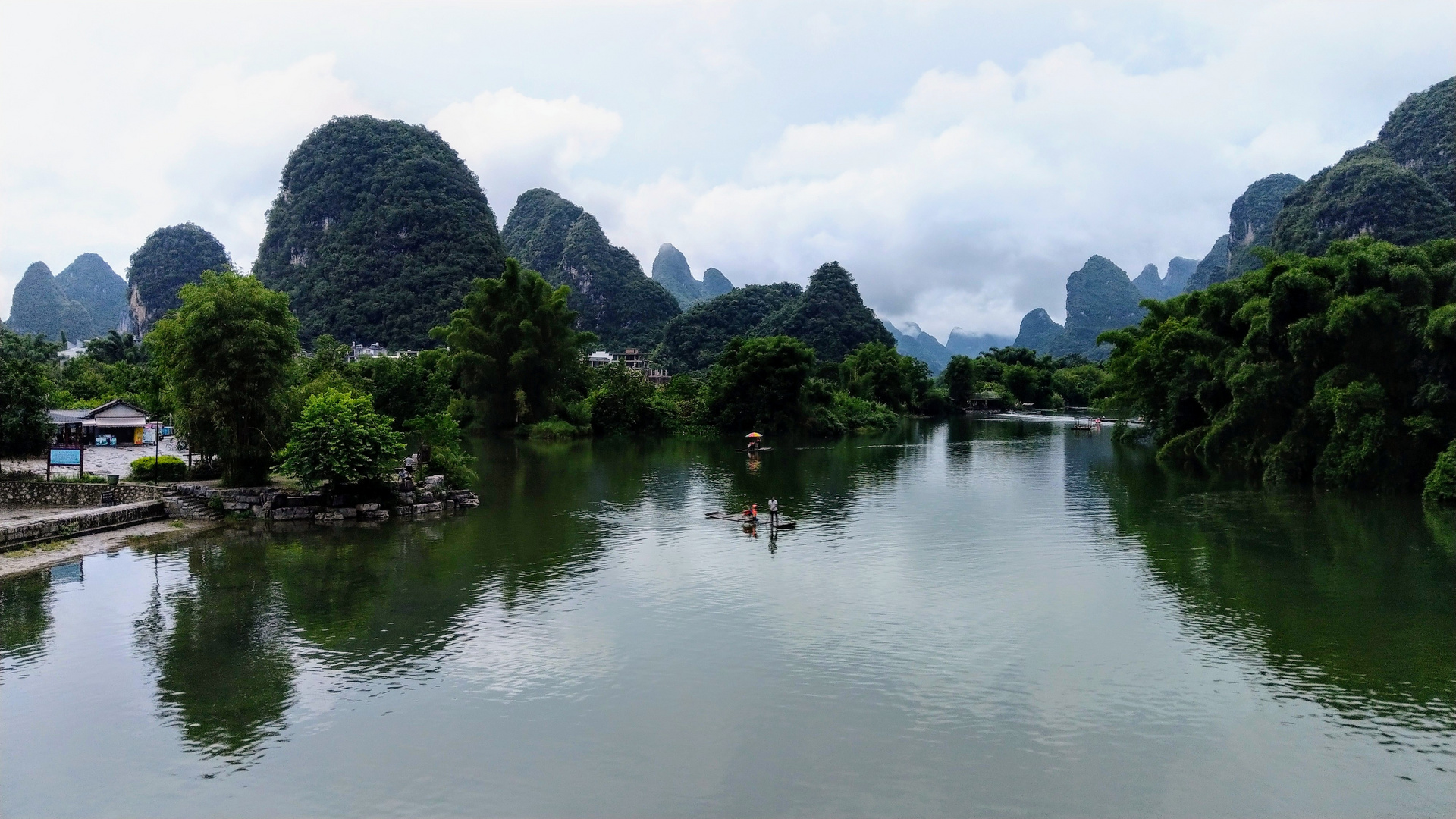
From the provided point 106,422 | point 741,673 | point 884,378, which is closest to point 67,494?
point 106,422

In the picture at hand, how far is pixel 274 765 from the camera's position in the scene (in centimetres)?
993

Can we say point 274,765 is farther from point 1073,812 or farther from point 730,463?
point 730,463

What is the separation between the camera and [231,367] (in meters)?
24.1

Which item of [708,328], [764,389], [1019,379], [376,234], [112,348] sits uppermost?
[376,234]

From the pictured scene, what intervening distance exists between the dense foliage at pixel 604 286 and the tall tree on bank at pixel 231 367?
97.6m

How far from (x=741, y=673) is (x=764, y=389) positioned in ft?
166

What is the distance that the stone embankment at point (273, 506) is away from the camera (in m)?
24.0

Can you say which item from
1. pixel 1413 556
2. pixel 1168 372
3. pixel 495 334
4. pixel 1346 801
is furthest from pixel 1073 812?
pixel 495 334

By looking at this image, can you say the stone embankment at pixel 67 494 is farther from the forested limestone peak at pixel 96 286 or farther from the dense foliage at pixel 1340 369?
the forested limestone peak at pixel 96 286

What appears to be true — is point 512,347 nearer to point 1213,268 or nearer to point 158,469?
point 158,469

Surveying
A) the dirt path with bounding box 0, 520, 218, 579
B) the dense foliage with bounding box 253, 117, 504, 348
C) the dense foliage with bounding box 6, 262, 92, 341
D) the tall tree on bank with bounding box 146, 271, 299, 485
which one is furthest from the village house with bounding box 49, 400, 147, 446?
the dense foliage with bounding box 6, 262, 92, 341

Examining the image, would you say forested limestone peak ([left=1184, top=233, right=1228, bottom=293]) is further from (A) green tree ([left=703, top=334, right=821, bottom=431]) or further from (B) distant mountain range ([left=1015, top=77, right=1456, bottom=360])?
(A) green tree ([left=703, top=334, right=821, bottom=431])

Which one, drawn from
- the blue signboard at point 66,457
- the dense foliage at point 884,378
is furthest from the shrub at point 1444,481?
the dense foliage at point 884,378

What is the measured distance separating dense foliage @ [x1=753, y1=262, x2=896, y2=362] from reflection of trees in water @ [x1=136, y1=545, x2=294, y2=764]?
302 feet
